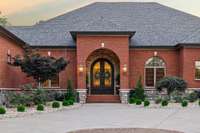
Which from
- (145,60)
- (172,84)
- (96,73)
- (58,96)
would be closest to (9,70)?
(58,96)

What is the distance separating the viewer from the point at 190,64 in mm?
38250

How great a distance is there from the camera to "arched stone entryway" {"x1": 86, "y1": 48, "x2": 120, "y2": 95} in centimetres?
3938

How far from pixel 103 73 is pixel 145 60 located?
366cm

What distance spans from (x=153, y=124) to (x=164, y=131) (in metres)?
2.67

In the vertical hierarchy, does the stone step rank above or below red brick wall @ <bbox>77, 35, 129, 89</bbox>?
below

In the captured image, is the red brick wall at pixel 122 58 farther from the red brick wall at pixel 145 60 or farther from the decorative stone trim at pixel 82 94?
the decorative stone trim at pixel 82 94

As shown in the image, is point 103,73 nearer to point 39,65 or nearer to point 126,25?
point 126,25

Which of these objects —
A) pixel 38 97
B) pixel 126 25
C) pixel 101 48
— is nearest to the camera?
pixel 38 97

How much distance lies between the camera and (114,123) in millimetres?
19016

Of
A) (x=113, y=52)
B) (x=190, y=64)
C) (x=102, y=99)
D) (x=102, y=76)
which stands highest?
(x=113, y=52)

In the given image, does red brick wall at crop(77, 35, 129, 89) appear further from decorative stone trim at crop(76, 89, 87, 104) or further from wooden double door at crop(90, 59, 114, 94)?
wooden double door at crop(90, 59, 114, 94)

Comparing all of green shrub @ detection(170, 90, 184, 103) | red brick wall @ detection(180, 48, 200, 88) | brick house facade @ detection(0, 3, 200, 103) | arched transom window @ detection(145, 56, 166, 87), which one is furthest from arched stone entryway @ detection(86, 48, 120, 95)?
green shrub @ detection(170, 90, 184, 103)

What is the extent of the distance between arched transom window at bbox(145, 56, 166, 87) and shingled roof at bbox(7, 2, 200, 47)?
1415 mm

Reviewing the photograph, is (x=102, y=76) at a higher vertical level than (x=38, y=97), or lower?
higher
